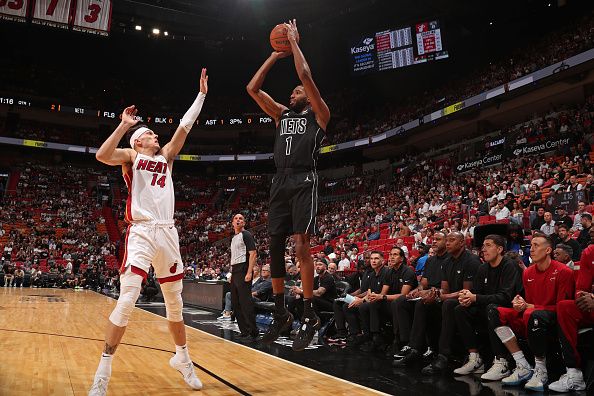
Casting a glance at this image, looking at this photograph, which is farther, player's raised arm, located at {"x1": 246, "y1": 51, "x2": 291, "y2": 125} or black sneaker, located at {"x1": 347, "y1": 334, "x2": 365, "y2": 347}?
black sneaker, located at {"x1": 347, "y1": 334, "x2": 365, "y2": 347}

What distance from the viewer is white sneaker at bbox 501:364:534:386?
421 cm

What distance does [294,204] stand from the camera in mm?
4020

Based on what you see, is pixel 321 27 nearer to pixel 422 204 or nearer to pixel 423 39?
pixel 423 39

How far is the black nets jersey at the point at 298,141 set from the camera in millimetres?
4082

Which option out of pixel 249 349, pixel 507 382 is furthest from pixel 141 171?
pixel 507 382

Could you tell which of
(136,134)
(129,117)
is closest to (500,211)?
(136,134)

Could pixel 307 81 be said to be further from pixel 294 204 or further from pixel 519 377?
pixel 519 377

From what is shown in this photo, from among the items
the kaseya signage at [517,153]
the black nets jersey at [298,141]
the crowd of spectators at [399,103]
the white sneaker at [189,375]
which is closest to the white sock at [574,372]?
the black nets jersey at [298,141]

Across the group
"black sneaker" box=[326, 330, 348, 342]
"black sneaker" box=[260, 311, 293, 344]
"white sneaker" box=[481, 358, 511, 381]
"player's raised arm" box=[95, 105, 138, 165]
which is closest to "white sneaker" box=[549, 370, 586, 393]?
"white sneaker" box=[481, 358, 511, 381]

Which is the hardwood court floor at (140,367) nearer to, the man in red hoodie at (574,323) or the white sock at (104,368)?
the white sock at (104,368)

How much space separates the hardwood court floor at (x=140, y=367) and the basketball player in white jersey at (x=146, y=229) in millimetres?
398

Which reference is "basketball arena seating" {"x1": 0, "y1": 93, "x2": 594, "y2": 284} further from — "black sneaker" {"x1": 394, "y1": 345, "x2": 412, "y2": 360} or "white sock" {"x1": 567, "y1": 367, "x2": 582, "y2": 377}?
"white sock" {"x1": 567, "y1": 367, "x2": 582, "y2": 377}

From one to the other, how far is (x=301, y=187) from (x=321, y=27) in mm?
23784

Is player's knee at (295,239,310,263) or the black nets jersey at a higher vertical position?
the black nets jersey
